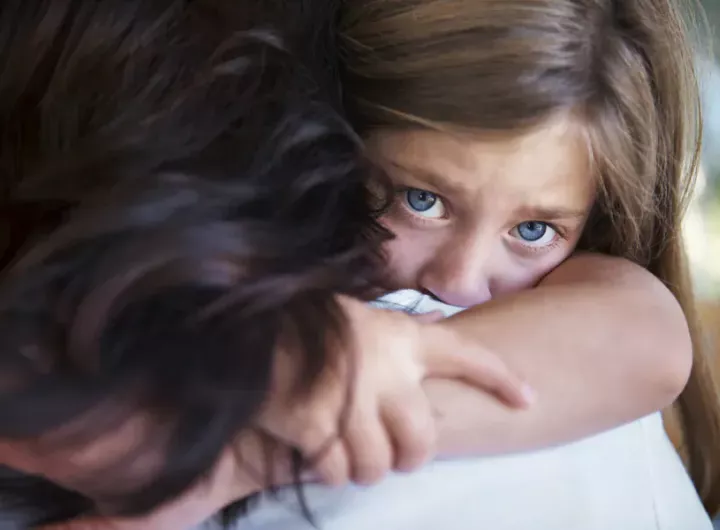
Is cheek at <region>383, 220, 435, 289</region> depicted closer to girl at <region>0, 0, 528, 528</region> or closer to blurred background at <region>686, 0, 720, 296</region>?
girl at <region>0, 0, 528, 528</region>

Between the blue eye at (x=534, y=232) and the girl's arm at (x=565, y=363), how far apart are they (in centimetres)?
12

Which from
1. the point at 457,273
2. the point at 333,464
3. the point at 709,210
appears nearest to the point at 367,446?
the point at 333,464

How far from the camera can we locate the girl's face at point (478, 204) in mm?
703

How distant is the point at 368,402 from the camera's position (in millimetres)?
487

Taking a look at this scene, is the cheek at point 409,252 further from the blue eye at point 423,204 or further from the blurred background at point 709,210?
the blurred background at point 709,210

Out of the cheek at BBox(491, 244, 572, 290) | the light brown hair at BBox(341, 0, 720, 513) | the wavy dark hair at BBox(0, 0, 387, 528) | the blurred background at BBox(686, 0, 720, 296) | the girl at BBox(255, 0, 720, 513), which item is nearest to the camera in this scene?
the wavy dark hair at BBox(0, 0, 387, 528)

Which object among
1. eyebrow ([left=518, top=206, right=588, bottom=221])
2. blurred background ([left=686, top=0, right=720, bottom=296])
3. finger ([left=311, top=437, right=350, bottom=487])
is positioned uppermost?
finger ([left=311, top=437, right=350, bottom=487])

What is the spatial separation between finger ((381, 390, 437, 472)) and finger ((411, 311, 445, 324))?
0.07 m

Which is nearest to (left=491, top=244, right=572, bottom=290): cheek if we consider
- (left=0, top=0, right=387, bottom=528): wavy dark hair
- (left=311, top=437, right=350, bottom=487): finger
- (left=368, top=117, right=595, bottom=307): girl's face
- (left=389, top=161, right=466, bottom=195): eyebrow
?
(left=368, top=117, right=595, bottom=307): girl's face

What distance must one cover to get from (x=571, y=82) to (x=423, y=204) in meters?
0.16

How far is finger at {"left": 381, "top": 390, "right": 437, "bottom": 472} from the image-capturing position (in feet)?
1.62

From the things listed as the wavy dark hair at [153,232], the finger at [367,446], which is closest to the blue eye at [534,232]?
the wavy dark hair at [153,232]

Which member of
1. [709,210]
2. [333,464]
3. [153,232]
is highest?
[153,232]

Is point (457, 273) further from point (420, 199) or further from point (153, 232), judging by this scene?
point (153, 232)
